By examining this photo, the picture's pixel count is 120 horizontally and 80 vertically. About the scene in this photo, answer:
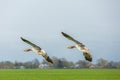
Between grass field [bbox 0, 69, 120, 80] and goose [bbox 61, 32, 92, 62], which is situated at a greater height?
grass field [bbox 0, 69, 120, 80]

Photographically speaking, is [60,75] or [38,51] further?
[60,75]

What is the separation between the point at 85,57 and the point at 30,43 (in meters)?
0.99

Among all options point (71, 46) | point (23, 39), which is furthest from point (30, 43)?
point (71, 46)

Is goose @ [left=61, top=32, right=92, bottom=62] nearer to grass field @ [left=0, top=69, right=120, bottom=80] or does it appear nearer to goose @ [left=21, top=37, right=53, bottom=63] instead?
goose @ [left=21, top=37, right=53, bottom=63]

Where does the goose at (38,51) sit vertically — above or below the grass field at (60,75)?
below

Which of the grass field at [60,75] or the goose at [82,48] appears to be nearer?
the goose at [82,48]

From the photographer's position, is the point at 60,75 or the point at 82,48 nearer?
the point at 82,48

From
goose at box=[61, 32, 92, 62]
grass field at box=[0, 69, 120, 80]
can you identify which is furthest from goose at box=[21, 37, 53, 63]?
grass field at box=[0, 69, 120, 80]

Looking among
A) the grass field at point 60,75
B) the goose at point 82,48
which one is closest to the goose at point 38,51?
the goose at point 82,48

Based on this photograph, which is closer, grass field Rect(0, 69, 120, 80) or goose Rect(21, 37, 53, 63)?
goose Rect(21, 37, 53, 63)

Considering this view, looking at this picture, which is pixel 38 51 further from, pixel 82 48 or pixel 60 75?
pixel 60 75

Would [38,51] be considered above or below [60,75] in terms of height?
A: below

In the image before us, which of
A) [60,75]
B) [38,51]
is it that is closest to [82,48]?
[38,51]

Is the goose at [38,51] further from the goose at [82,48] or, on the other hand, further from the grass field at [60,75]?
the grass field at [60,75]
